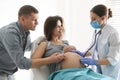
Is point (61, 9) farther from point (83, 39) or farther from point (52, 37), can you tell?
point (52, 37)

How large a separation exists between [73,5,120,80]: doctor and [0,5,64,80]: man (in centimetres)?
40

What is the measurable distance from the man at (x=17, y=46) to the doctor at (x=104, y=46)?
404 millimetres

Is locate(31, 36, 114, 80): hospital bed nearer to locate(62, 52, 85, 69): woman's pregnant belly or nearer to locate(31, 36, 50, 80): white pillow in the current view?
locate(31, 36, 50, 80): white pillow

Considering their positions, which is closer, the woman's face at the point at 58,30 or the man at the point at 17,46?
the man at the point at 17,46

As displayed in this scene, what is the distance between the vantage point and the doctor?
2.00 meters

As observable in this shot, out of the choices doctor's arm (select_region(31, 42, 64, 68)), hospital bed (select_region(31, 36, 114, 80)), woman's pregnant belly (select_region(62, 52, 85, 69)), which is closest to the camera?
hospital bed (select_region(31, 36, 114, 80))

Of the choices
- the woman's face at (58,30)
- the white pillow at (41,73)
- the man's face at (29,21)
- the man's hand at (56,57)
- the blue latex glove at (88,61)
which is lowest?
the white pillow at (41,73)

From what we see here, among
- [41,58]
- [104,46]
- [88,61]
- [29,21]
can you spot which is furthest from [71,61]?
[29,21]

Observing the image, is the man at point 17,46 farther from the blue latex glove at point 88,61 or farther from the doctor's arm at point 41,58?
A: the blue latex glove at point 88,61

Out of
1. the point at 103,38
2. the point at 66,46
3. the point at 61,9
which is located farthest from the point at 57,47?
the point at 61,9

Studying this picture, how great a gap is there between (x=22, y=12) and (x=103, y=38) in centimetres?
78

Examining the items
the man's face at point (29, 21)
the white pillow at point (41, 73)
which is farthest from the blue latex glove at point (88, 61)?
the man's face at point (29, 21)

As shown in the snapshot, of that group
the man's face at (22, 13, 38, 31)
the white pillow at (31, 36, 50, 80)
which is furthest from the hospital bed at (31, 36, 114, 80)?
the man's face at (22, 13, 38, 31)

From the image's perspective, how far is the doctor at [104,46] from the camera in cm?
200
